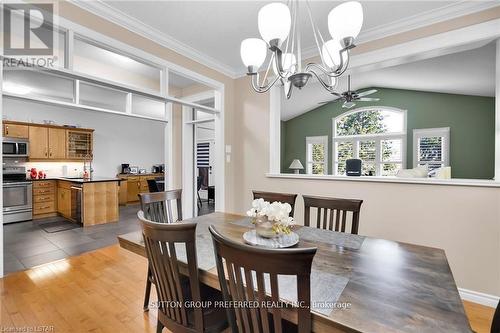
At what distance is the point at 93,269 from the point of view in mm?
2773

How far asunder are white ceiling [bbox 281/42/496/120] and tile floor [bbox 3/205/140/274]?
4249 millimetres

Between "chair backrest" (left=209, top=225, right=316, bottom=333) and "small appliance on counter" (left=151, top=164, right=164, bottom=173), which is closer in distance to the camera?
"chair backrest" (left=209, top=225, right=316, bottom=333)

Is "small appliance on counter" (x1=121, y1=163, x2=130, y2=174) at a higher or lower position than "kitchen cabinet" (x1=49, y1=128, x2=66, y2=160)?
lower

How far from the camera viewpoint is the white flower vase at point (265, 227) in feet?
4.61

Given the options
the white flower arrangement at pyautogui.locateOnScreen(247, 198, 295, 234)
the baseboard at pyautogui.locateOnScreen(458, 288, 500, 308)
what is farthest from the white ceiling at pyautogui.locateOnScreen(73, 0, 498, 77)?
the baseboard at pyautogui.locateOnScreen(458, 288, 500, 308)

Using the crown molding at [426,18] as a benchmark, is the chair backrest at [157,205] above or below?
below

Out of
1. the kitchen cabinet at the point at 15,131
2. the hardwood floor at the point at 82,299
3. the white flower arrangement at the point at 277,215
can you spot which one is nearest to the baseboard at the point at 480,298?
the hardwood floor at the point at 82,299

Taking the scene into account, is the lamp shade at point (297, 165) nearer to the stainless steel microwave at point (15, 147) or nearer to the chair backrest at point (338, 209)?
the chair backrest at point (338, 209)

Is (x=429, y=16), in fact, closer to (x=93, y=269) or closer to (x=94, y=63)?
(x=94, y=63)

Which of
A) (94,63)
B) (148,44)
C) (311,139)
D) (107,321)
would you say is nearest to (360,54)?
(148,44)

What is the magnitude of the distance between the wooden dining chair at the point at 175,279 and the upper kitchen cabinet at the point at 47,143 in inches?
233

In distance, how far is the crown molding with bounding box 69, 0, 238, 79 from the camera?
2.26 m

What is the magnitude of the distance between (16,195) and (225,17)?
5.50m

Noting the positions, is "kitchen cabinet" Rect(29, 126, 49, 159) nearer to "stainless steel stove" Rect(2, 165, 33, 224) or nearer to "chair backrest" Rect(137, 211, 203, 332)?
"stainless steel stove" Rect(2, 165, 33, 224)
